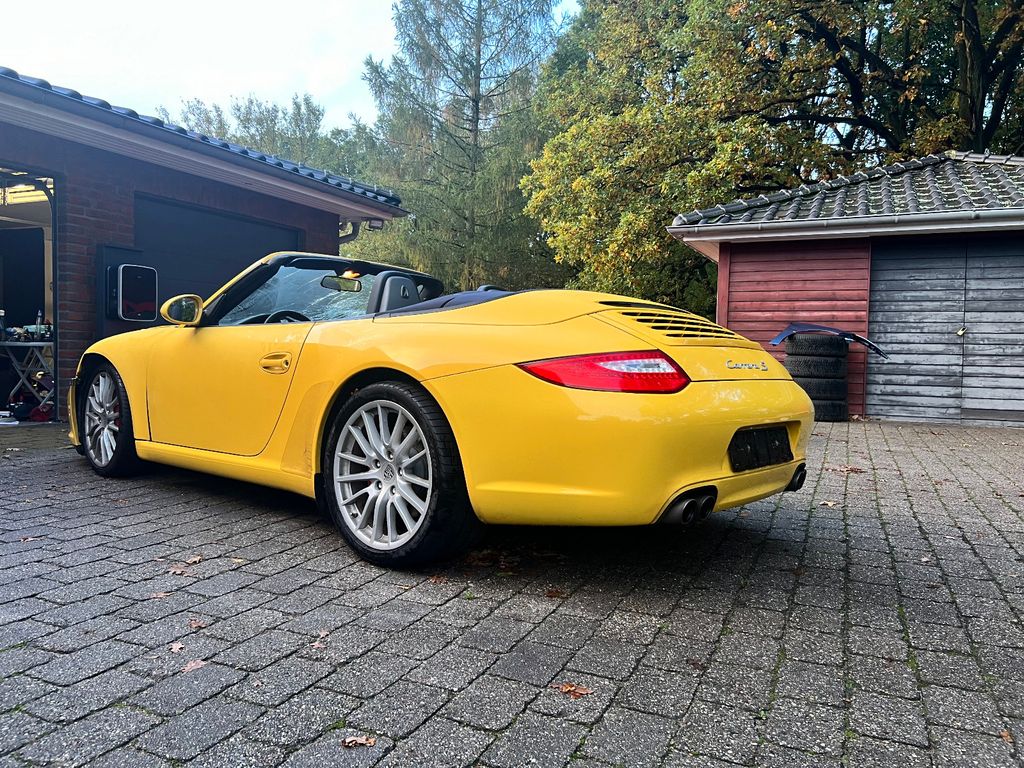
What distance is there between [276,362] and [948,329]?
29.2 ft

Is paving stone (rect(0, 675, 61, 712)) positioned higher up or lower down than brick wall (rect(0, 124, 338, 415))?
lower down

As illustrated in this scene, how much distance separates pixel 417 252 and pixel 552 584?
832 inches

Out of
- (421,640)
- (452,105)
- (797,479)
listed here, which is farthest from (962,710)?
(452,105)

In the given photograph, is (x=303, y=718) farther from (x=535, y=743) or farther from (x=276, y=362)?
(x=276, y=362)

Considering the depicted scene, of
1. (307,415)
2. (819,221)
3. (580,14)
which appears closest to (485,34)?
(580,14)

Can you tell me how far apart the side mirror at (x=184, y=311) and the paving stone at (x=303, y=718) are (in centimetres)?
260

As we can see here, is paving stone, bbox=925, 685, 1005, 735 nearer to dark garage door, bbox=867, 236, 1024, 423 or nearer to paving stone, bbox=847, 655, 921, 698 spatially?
paving stone, bbox=847, 655, 921, 698

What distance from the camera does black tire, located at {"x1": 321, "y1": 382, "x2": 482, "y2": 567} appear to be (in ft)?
8.60

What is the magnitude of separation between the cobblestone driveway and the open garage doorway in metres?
4.83

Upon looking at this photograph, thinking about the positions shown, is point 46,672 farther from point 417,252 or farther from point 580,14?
point 580,14

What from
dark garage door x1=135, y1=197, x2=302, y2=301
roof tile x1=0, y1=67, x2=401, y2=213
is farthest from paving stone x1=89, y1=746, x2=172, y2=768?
dark garage door x1=135, y1=197, x2=302, y2=301

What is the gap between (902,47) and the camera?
16.6 m

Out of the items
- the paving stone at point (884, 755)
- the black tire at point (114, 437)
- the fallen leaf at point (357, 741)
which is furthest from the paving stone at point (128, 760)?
the black tire at point (114, 437)

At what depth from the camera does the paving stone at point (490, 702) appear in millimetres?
1717
